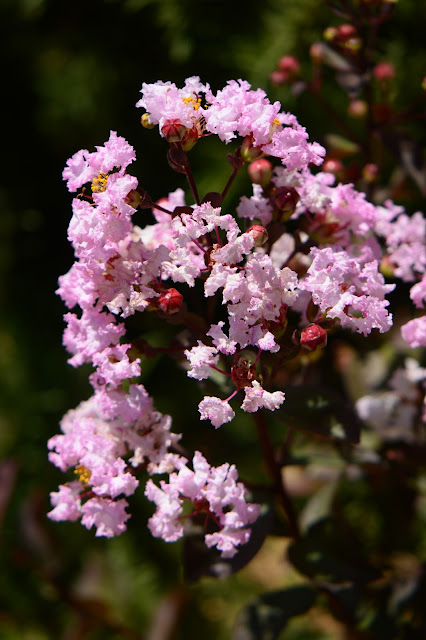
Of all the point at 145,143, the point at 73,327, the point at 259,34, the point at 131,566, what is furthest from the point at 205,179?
the point at 131,566

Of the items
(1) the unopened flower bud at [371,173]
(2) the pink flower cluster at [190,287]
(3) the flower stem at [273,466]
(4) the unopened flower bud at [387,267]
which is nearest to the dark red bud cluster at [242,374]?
(2) the pink flower cluster at [190,287]

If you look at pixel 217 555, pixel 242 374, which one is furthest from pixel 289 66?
pixel 217 555

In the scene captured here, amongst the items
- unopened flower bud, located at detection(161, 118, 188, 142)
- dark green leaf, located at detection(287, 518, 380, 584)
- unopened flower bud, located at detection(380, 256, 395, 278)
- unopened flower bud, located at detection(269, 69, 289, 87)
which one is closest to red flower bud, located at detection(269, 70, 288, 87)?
unopened flower bud, located at detection(269, 69, 289, 87)

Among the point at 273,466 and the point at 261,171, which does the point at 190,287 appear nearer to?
the point at 261,171

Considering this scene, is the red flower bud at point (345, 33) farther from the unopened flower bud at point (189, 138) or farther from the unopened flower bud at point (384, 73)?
the unopened flower bud at point (189, 138)

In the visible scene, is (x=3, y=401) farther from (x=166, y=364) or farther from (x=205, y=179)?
(x=205, y=179)

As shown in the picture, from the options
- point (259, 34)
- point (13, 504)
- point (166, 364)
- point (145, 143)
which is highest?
point (259, 34)

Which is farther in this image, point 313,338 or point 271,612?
point 271,612
